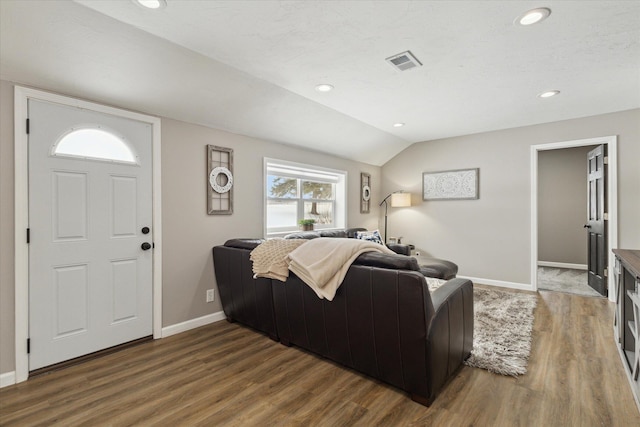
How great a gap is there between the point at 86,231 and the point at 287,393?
6.70ft

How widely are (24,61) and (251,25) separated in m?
1.52

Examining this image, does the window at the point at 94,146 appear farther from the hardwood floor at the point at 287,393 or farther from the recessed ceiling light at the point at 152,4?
the hardwood floor at the point at 287,393

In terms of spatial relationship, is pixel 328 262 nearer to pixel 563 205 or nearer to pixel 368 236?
pixel 368 236

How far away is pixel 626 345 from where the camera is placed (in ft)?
7.77

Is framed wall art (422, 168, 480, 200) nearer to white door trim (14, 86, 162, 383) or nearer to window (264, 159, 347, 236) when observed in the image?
window (264, 159, 347, 236)

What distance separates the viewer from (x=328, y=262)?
2.12m

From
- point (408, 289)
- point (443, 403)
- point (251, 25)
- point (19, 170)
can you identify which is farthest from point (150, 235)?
point (443, 403)

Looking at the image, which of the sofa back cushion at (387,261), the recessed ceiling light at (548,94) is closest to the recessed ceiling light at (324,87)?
the sofa back cushion at (387,261)

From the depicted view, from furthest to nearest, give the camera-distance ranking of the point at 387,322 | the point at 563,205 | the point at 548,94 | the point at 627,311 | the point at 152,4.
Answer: the point at 563,205, the point at 548,94, the point at 627,311, the point at 387,322, the point at 152,4

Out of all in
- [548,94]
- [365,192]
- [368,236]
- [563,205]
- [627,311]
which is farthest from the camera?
[563,205]

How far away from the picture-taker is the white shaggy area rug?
2.34 meters

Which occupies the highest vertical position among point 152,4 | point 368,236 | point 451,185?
point 152,4

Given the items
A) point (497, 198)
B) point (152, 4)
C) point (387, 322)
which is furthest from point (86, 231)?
point (497, 198)

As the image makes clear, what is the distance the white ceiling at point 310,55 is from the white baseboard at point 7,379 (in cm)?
206
